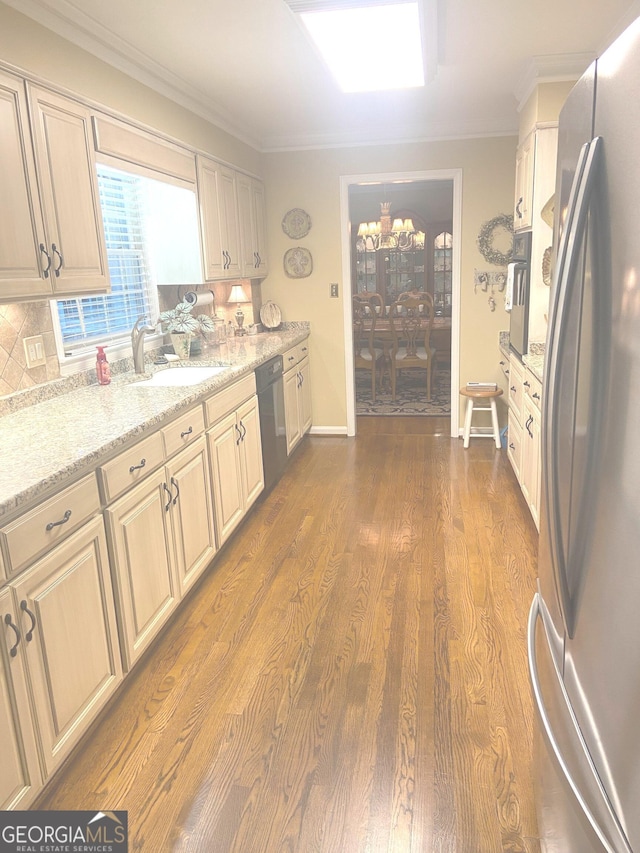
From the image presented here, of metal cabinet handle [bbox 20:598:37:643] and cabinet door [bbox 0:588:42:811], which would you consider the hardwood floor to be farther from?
metal cabinet handle [bbox 20:598:37:643]

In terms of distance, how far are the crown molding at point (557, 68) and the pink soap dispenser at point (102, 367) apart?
8.83 feet

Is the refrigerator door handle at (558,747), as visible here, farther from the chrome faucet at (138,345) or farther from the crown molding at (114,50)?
the crown molding at (114,50)

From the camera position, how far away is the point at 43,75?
2.38 m

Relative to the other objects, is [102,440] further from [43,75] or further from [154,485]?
[43,75]

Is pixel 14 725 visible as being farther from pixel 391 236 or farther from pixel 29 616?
pixel 391 236

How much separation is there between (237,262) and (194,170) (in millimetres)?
854

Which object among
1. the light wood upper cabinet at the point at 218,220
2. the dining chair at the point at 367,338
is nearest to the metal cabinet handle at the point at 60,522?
the light wood upper cabinet at the point at 218,220

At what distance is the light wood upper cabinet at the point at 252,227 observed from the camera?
4.68 metres

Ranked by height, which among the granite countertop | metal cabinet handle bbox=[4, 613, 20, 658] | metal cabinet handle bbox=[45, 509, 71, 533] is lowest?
metal cabinet handle bbox=[4, 613, 20, 658]

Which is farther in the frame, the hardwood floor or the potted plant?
the potted plant

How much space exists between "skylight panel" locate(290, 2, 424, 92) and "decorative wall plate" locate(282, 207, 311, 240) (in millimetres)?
1795

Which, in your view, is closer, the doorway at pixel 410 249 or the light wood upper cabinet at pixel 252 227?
the light wood upper cabinet at pixel 252 227

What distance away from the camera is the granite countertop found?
1713 millimetres

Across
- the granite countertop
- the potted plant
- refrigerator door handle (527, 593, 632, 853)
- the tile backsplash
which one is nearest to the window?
the potted plant
